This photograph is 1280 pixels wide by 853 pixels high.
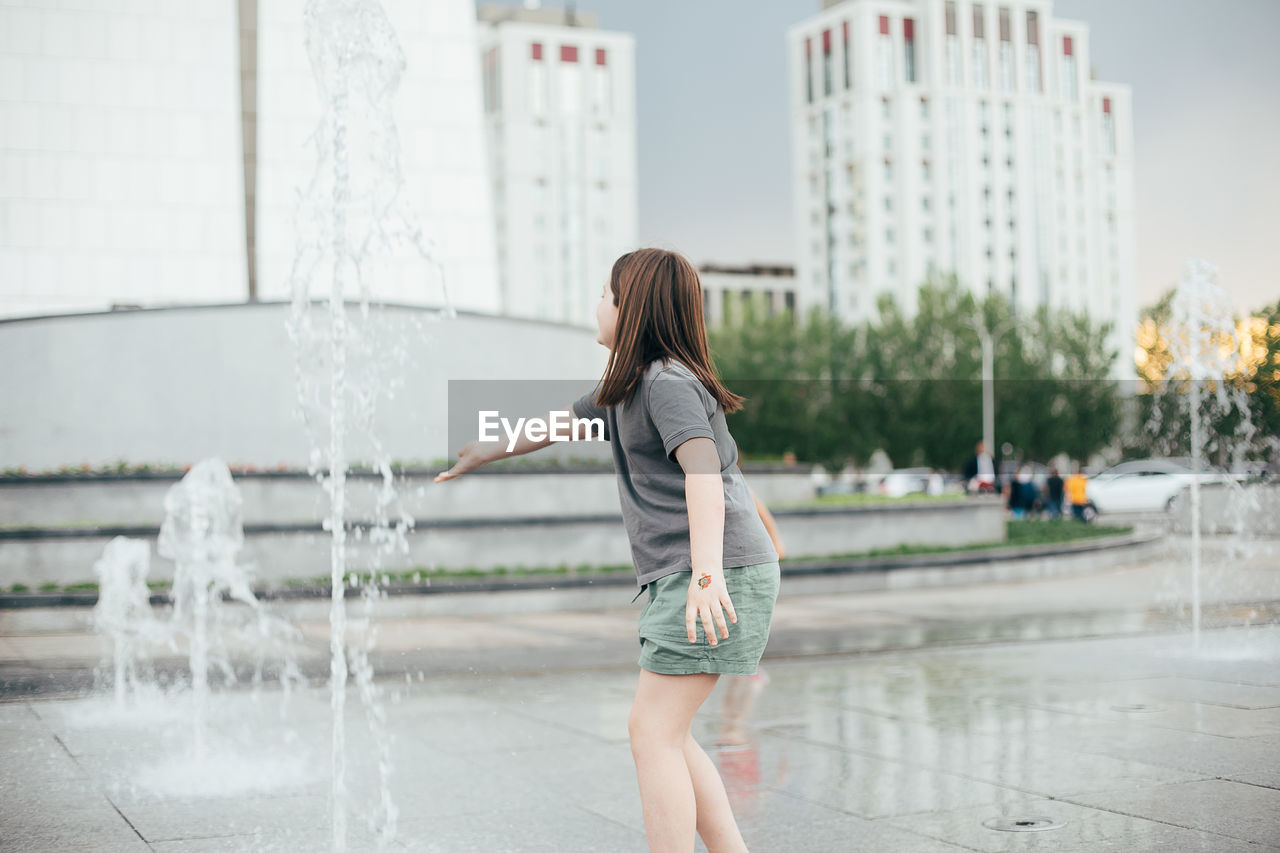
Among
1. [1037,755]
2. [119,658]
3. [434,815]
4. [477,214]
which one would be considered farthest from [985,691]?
[477,214]

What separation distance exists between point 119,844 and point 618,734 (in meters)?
2.71

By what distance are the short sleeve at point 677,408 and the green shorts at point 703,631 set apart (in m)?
0.34

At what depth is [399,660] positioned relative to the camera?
952cm

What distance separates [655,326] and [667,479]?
1.26ft

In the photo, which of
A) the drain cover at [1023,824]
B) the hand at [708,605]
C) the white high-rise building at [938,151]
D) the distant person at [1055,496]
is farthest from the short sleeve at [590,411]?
the white high-rise building at [938,151]

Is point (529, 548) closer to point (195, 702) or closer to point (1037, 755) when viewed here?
point (195, 702)

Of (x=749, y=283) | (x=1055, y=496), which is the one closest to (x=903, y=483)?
(x=1055, y=496)

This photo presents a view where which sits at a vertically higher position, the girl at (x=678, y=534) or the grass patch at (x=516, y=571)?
the girl at (x=678, y=534)

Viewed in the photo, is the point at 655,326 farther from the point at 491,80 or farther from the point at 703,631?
the point at 491,80

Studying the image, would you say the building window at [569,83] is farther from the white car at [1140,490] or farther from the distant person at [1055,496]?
the distant person at [1055,496]

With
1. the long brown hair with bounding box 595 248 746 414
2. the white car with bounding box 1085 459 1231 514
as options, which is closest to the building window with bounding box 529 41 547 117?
the white car with bounding box 1085 459 1231 514

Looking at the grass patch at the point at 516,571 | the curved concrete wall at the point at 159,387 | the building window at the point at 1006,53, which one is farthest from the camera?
the building window at the point at 1006,53

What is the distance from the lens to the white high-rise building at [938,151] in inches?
3834

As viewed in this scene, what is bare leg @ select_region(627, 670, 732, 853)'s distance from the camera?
2977 millimetres
